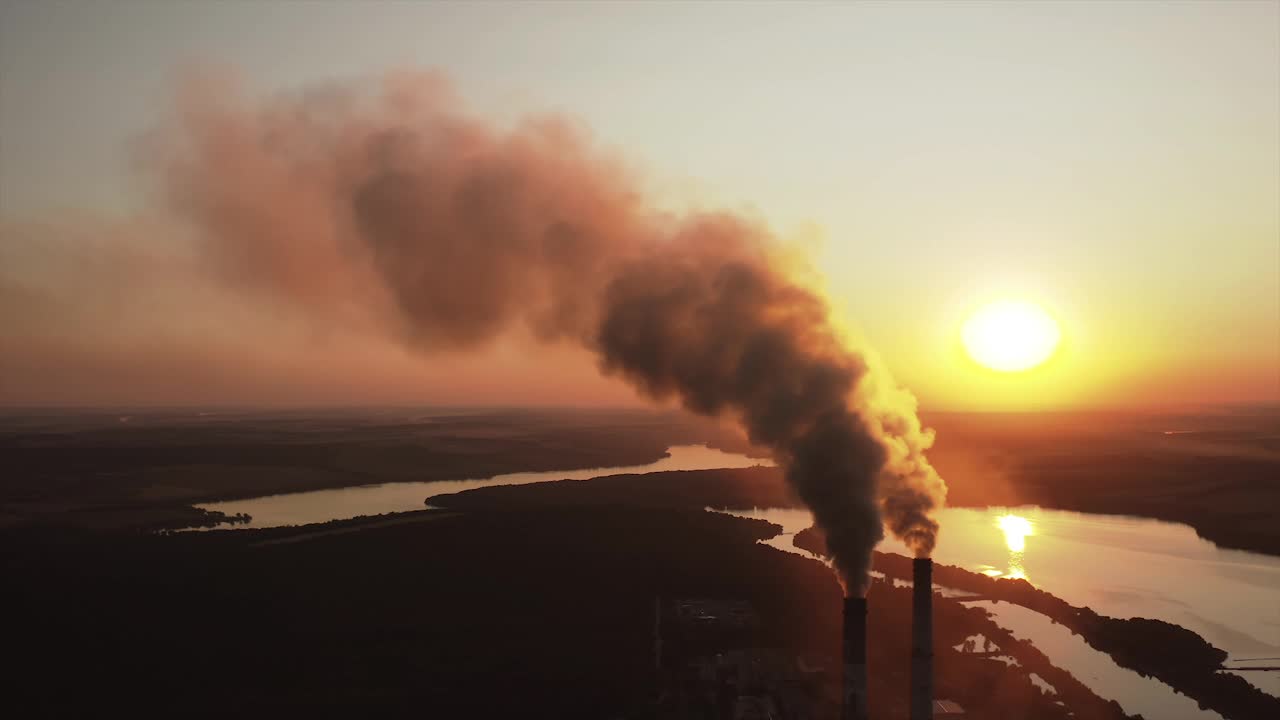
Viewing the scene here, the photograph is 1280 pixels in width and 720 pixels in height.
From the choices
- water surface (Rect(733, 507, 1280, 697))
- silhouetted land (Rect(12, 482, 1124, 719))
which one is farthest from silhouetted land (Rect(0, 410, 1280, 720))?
water surface (Rect(733, 507, 1280, 697))

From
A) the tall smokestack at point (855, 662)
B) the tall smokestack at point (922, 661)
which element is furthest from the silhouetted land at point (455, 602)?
the tall smokestack at point (855, 662)

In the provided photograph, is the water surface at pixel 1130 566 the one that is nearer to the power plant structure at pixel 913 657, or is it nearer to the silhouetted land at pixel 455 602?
the silhouetted land at pixel 455 602

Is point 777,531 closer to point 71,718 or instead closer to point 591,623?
point 591,623

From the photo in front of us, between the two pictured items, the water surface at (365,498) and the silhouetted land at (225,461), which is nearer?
the water surface at (365,498)

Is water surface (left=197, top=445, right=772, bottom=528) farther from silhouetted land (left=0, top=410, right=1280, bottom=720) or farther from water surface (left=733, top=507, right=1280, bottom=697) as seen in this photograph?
water surface (left=733, top=507, right=1280, bottom=697)

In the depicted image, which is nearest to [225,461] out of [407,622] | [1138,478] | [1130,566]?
[407,622]

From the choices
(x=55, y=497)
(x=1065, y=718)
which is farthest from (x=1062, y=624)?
(x=55, y=497)

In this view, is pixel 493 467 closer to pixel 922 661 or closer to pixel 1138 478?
pixel 1138 478

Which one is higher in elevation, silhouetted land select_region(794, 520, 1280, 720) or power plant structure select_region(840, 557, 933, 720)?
power plant structure select_region(840, 557, 933, 720)
